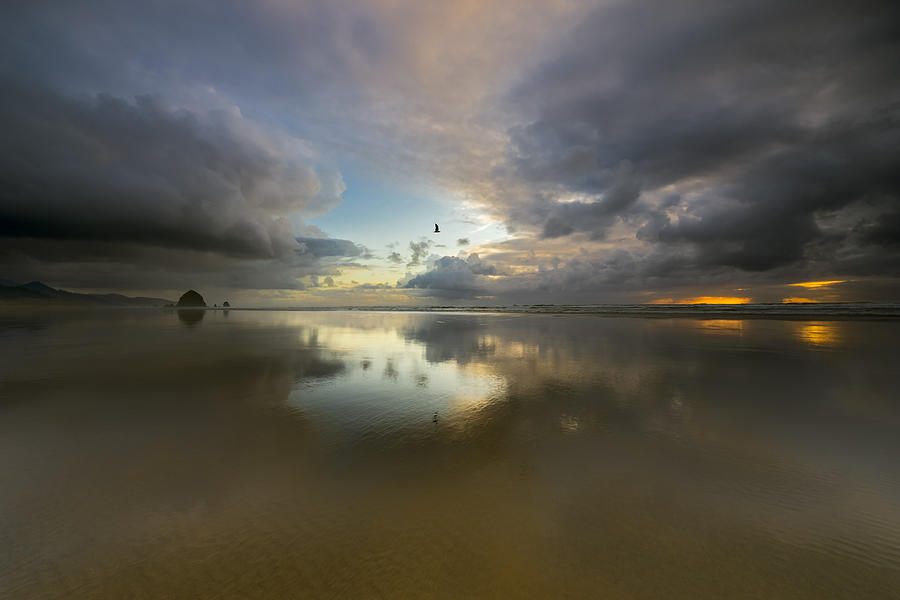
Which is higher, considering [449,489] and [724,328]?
[449,489]

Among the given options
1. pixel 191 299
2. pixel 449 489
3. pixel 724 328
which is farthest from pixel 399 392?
pixel 191 299

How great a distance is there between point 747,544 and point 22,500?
9413 millimetres

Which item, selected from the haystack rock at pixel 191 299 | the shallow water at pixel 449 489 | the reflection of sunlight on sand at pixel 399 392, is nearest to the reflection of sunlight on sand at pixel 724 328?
the shallow water at pixel 449 489

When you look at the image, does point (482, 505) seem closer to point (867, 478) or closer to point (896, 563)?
point (896, 563)

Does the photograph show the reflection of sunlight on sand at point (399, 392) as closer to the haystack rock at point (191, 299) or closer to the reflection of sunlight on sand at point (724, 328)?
the reflection of sunlight on sand at point (724, 328)

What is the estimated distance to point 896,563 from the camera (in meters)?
3.56

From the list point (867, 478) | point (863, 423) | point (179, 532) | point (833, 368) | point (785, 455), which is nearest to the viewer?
point (179, 532)

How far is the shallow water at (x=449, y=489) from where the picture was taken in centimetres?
333

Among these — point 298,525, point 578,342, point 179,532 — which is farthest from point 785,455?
point 578,342

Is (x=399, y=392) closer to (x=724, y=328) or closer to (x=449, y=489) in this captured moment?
(x=449, y=489)

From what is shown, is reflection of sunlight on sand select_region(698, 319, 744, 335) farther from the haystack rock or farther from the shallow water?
the haystack rock

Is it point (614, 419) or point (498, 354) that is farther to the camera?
point (498, 354)

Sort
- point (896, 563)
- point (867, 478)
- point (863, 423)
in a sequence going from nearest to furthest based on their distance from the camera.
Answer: point (896, 563)
point (867, 478)
point (863, 423)

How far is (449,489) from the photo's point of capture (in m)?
4.86
